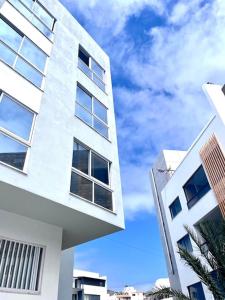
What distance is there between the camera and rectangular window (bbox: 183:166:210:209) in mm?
15141

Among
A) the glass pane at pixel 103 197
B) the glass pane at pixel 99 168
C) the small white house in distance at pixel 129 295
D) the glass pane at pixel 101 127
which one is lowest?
the glass pane at pixel 103 197

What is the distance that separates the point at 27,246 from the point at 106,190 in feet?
9.53

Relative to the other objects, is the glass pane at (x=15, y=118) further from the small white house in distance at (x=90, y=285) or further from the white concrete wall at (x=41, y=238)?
the small white house in distance at (x=90, y=285)

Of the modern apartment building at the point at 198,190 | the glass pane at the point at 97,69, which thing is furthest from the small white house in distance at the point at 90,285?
the glass pane at the point at 97,69

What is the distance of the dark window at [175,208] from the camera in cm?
1825

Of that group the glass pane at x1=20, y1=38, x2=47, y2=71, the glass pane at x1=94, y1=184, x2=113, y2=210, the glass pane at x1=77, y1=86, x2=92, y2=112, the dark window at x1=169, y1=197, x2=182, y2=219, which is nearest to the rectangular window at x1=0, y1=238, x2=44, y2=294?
the glass pane at x1=94, y1=184, x2=113, y2=210

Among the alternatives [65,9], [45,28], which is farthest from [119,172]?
[65,9]

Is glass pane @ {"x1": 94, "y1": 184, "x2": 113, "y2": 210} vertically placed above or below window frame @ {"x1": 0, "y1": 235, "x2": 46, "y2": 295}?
above

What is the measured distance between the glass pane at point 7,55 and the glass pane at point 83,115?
2.64 metres

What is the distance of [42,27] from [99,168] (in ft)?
20.2

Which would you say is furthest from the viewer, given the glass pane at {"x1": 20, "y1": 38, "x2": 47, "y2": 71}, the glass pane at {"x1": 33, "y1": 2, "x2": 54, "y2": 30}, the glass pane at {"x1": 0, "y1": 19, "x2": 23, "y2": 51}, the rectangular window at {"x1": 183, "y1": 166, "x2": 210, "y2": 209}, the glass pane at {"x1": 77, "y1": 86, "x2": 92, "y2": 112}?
the rectangular window at {"x1": 183, "y1": 166, "x2": 210, "y2": 209}

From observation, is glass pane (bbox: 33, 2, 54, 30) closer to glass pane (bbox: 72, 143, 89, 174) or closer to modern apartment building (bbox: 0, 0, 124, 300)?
modern apartment building (bbox: 0, 0, 124, 300)

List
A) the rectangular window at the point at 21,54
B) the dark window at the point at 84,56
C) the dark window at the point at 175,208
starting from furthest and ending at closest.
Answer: the dark window at the point at 175,208, the dark window at the point at 84,56, the rectangular window at the point at 21,54

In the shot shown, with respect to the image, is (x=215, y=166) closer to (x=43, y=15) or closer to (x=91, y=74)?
(x=91, y=74)
